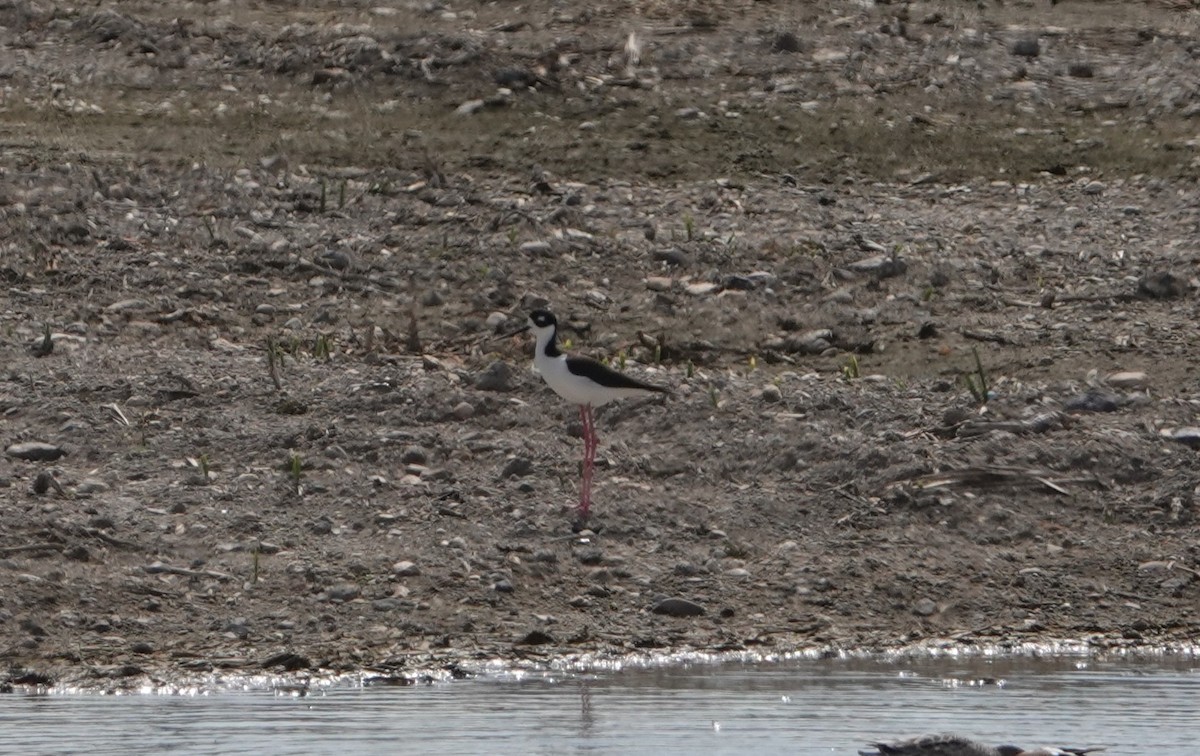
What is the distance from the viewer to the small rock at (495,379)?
11445mm

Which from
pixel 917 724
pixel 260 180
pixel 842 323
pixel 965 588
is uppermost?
pixel 260 180

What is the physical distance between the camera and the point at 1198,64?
17.1 m

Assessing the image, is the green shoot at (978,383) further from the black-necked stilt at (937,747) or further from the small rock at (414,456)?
the black-necked stilt at (937,747)

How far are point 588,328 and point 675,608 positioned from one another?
3454 mm

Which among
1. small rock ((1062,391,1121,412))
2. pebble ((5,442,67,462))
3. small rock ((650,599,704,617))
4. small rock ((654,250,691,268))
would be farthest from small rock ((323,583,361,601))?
small rock ((654,250,691,268))

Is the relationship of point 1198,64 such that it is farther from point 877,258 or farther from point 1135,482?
point 1135,482

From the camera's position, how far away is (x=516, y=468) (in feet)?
34.6

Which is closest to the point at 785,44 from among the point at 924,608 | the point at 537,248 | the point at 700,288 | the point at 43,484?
the point at 537,248

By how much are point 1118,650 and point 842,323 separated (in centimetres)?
367

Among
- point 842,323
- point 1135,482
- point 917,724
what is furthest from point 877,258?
point 917,724

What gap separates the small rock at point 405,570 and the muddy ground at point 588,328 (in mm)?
55

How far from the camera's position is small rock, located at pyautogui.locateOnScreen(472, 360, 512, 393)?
1145 centimetres

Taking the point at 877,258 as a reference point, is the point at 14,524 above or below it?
below

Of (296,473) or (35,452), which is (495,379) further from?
(35,452)
